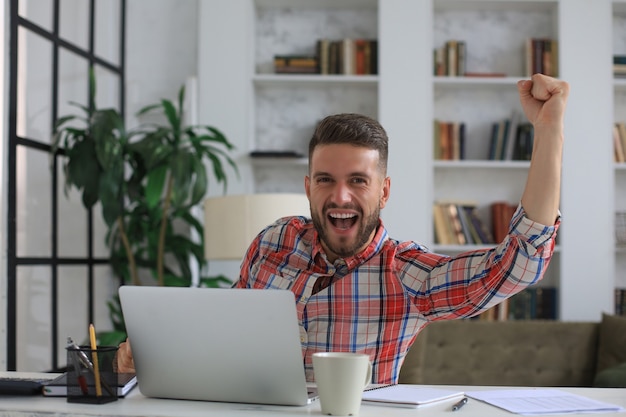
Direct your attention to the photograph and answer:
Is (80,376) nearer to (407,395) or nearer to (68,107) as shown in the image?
(407,395)

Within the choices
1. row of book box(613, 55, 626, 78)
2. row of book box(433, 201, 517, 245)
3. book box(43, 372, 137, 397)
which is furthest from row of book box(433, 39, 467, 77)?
book box(43, 372, 137, 397)

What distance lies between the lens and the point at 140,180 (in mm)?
4332

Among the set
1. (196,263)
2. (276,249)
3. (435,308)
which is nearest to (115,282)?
(196,263)

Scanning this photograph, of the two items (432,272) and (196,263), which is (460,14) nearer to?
(196,263)

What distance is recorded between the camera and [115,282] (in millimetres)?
4816

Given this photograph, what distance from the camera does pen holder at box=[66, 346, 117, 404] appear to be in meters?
1.49

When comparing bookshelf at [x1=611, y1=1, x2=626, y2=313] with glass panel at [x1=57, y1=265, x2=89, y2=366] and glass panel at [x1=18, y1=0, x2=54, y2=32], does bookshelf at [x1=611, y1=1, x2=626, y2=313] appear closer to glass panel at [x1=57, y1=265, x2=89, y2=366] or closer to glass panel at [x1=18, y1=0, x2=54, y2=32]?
glass panel at [x1=57, y1=265, x2=89, y2=366]

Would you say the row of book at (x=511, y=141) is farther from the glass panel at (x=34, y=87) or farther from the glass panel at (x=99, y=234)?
the glass panel at (x=34, y=87)

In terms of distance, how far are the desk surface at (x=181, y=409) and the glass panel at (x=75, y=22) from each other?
3.10m

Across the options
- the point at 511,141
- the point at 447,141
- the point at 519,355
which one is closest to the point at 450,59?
the point at 447,141

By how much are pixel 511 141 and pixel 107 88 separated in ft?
7.29

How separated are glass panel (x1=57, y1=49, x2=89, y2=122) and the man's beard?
2.62m

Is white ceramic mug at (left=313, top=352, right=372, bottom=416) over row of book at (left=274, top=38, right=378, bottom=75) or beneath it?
beneath

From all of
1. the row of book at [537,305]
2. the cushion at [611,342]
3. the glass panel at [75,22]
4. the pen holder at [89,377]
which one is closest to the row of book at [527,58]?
the row of book at [537,305]
